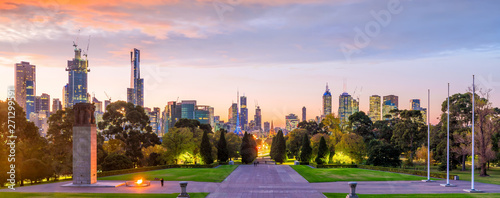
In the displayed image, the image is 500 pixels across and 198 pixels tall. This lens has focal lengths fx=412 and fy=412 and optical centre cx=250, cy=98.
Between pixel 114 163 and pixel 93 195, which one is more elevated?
pixel 93 195

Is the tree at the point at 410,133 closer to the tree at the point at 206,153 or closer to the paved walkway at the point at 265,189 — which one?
the tree at the point at 206,153

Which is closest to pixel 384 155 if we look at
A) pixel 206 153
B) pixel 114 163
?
pixel 206 153

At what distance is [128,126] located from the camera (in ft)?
265

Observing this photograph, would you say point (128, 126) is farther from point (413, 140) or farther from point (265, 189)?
point (413, 140)

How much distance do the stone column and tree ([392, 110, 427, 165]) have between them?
65.9 m

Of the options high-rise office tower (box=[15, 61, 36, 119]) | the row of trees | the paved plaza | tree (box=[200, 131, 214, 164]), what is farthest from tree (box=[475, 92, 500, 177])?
high-rise office tower (box=[15, 61, 36, 119])

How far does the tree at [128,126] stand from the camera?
258 feet

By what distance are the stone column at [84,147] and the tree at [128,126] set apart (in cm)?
3361

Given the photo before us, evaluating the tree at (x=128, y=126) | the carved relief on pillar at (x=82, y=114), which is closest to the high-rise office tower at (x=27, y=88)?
the tree at (x=128, y=126)

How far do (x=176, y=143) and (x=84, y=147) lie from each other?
3545 cm

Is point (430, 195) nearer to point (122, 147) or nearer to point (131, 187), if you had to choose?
point (131, 187)

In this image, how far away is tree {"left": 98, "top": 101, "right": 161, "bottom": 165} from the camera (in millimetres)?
78750

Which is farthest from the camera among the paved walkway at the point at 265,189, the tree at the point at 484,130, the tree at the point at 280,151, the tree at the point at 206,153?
the tree at the point at 280,151

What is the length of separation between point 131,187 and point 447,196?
30.1 metres
